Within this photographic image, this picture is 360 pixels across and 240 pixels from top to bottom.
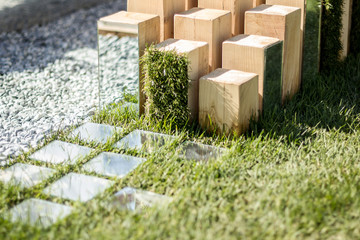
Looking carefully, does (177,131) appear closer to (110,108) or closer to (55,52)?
(110,108)

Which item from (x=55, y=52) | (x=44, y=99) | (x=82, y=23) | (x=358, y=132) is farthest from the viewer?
(x=82, y=23)

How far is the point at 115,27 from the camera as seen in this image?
166 inches

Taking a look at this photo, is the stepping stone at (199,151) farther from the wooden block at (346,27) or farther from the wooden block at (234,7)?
the wooden block at (346,27)

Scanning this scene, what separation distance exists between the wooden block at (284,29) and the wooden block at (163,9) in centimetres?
55

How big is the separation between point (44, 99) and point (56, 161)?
133cm

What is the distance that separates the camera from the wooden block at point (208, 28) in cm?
429

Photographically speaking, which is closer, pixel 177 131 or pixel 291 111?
pixel 177 131

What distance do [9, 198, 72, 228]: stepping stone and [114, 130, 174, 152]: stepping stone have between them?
85cm

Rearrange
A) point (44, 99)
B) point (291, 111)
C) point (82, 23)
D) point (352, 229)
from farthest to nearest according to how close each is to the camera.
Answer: point (82, 23) < point (44, 99) < point (291, 111) < point (352, 229)

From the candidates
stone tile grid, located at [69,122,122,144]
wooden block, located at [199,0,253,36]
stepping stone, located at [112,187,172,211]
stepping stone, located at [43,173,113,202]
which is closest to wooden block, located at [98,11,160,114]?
stone tile grid, located at [69,122,122,144]

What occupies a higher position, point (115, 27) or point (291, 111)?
point (115, 27)

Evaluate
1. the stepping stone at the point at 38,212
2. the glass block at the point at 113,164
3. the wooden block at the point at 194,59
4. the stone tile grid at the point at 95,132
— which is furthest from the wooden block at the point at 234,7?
the stepping stone at the point at 38,212

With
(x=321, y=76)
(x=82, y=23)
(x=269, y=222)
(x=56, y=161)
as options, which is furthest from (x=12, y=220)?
(x=82, y=23)

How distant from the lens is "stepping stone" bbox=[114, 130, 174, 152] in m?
3.92
